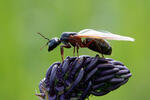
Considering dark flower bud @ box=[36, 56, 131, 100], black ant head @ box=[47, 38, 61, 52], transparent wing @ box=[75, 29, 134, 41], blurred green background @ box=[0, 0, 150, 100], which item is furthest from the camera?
blurred green background @ box=[0, 0, 150, 100]

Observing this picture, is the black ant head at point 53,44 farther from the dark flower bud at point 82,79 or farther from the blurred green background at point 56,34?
the blurred green background at point 56,34

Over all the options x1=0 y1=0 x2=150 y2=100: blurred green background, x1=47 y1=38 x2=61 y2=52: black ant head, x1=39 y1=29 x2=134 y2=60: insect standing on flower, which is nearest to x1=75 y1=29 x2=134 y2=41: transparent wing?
x1=39 y1=29 x2=134 y2=60: insect standing on flower

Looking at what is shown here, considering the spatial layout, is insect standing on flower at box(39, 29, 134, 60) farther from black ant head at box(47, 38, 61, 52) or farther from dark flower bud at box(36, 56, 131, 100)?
dark flower bud at box(36, 56, 131, 100)

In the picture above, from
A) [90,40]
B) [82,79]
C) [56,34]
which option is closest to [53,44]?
[90,40]

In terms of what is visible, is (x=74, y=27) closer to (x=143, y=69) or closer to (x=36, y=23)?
(x=36, y=23)

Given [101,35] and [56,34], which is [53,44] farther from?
[56,34]
